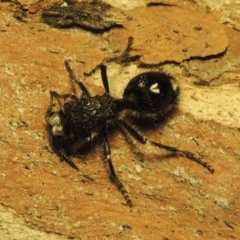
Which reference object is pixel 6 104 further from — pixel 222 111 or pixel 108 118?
pixel 222 111

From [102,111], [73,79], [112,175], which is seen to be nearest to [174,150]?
[112,175]

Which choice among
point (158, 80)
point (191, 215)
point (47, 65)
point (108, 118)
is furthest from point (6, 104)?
point (191, 215)

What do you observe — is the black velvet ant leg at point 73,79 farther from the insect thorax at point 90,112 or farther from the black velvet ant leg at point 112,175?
the black velvet ant leg at point 112,175

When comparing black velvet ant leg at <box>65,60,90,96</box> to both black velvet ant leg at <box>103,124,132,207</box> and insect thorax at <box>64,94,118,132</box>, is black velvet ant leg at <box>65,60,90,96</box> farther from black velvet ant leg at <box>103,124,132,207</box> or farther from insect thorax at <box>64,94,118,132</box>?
black velvet ant leg at <box>103,124,132,207</box>

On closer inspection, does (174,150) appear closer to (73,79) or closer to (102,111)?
(102,111)

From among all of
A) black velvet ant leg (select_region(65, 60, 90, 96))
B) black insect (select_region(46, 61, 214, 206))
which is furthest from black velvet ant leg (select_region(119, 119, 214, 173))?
black velvet ant leg (select_region(65, 60, 90, 96))
